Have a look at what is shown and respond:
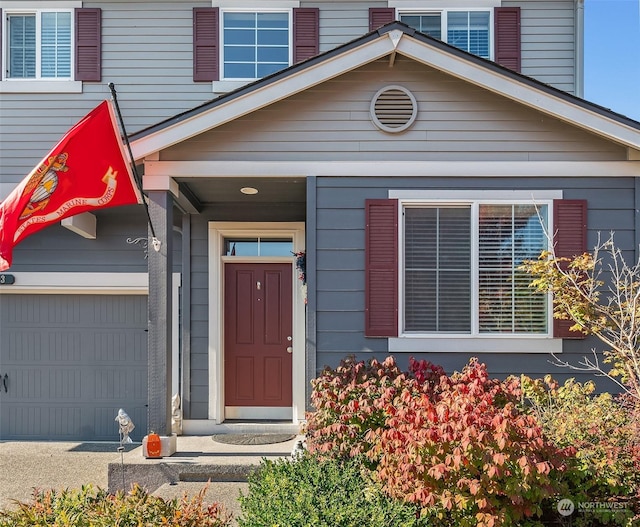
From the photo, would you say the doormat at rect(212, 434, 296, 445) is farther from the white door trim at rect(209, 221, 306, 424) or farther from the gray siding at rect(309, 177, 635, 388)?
the gray siding at rect(309, 177, 635, 388)

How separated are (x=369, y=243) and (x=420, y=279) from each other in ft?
2.06

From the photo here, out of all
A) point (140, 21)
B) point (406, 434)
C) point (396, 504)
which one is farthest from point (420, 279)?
point (140, 21)

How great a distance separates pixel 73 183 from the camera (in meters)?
5.07

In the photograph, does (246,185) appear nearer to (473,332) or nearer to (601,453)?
(473,332)

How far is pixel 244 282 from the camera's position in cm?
727

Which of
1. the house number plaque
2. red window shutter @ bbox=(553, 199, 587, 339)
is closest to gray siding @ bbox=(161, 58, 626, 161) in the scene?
red window shutter @ bbox=(553, 199, 587, 339)

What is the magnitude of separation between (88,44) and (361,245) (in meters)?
4.60

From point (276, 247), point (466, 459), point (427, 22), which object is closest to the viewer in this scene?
point (466, 459)

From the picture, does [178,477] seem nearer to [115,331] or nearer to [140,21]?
[115,331]

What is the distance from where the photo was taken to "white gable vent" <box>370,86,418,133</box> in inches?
221

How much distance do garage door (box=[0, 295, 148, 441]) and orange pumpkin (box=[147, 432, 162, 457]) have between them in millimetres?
1948

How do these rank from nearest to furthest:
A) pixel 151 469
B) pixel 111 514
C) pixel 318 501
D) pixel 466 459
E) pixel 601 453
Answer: pixel 111 514
pixel 318 501
pixel 466 459
pixel 601 453
pixel 151 469

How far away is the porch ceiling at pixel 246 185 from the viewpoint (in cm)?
587

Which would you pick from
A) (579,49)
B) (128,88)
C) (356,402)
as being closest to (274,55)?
(128,88)
